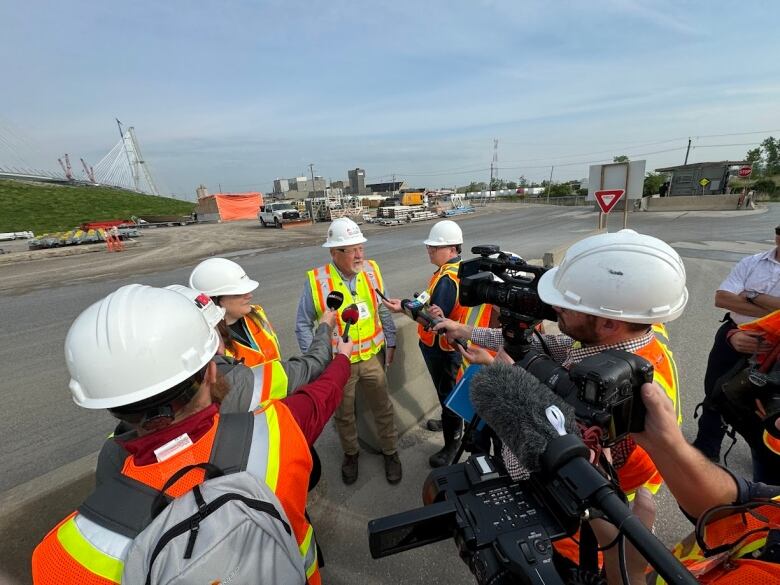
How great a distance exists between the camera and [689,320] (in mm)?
6012

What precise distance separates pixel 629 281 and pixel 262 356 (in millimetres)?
2465

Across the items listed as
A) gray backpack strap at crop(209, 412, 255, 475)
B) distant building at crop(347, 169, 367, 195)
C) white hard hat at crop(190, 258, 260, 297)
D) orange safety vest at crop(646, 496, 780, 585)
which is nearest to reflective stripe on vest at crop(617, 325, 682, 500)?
orange safety vest at crop(646, 496, 780, 585)

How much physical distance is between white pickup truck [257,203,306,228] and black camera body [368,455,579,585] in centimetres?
2898

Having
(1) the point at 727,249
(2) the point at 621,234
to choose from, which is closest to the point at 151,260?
(2) the point at 621,234

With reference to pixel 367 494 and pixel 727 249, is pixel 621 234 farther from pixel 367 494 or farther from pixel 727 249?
pixel 727 249

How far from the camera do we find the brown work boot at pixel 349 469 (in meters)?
3.03

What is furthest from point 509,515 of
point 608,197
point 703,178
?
point 703,178

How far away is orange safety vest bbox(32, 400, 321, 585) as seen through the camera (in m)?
0.94

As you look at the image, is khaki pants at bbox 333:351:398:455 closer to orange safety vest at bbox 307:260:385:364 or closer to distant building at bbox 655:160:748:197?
orange safety vest at bbox 307:260:385:364

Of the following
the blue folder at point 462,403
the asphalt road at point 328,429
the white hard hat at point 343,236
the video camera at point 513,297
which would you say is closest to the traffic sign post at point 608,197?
the asphalt road at point 328,429

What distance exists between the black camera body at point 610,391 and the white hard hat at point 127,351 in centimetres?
128

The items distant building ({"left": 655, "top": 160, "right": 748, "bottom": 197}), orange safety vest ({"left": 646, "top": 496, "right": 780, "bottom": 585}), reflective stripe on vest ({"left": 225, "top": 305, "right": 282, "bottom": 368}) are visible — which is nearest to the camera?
orange safety vest ({"left": 646, "top": 496, "right": 780, "bottom": 585})

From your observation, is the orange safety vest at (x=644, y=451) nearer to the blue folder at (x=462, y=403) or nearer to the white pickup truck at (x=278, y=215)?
the blue folder at (x=462, y=403)

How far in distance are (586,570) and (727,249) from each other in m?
14.8
